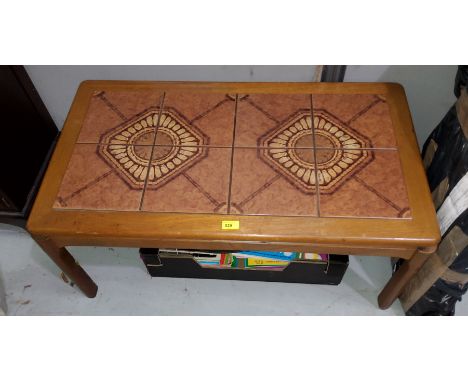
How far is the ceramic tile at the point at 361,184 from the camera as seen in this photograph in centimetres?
114

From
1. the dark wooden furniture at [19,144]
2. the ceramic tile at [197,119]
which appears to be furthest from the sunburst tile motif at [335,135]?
the dark wooden furniture at [19,144]

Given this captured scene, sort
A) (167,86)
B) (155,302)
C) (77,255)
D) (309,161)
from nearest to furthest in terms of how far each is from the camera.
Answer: (309,161), (167,86), (155,302), (77,255)

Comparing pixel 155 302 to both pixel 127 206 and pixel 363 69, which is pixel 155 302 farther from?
pixel 363 69

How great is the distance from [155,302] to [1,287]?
1.98ft

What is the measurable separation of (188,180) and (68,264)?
520 mm

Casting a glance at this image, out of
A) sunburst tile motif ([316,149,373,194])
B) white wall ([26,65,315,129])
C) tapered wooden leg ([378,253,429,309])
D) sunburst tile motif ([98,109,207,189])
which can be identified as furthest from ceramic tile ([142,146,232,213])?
tapered wooden leg ([378,253,429,309])

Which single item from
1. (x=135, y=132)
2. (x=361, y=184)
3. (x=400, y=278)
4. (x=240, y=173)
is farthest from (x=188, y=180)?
(x=400, y=278)

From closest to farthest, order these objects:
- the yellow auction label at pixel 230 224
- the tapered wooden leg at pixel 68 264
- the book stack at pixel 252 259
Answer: the yellow auction label at pixel 230 224 → the tapered wooden leg at pixel 68 264 → the book stack at pixel 252 259

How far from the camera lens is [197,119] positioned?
53.4 inches

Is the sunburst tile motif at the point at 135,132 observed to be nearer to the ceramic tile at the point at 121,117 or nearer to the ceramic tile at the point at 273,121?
the ceramic tile at the point at 121,117

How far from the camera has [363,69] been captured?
4.90 feet

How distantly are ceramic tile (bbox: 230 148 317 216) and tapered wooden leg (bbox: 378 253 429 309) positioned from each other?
33cm

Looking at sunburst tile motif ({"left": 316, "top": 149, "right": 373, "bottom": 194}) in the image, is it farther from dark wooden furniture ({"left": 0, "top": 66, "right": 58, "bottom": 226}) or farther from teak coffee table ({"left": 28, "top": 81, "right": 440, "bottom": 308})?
dark wooden furniture ({"left": 0, "top": 66, "right": 58, "bottom": 226})
